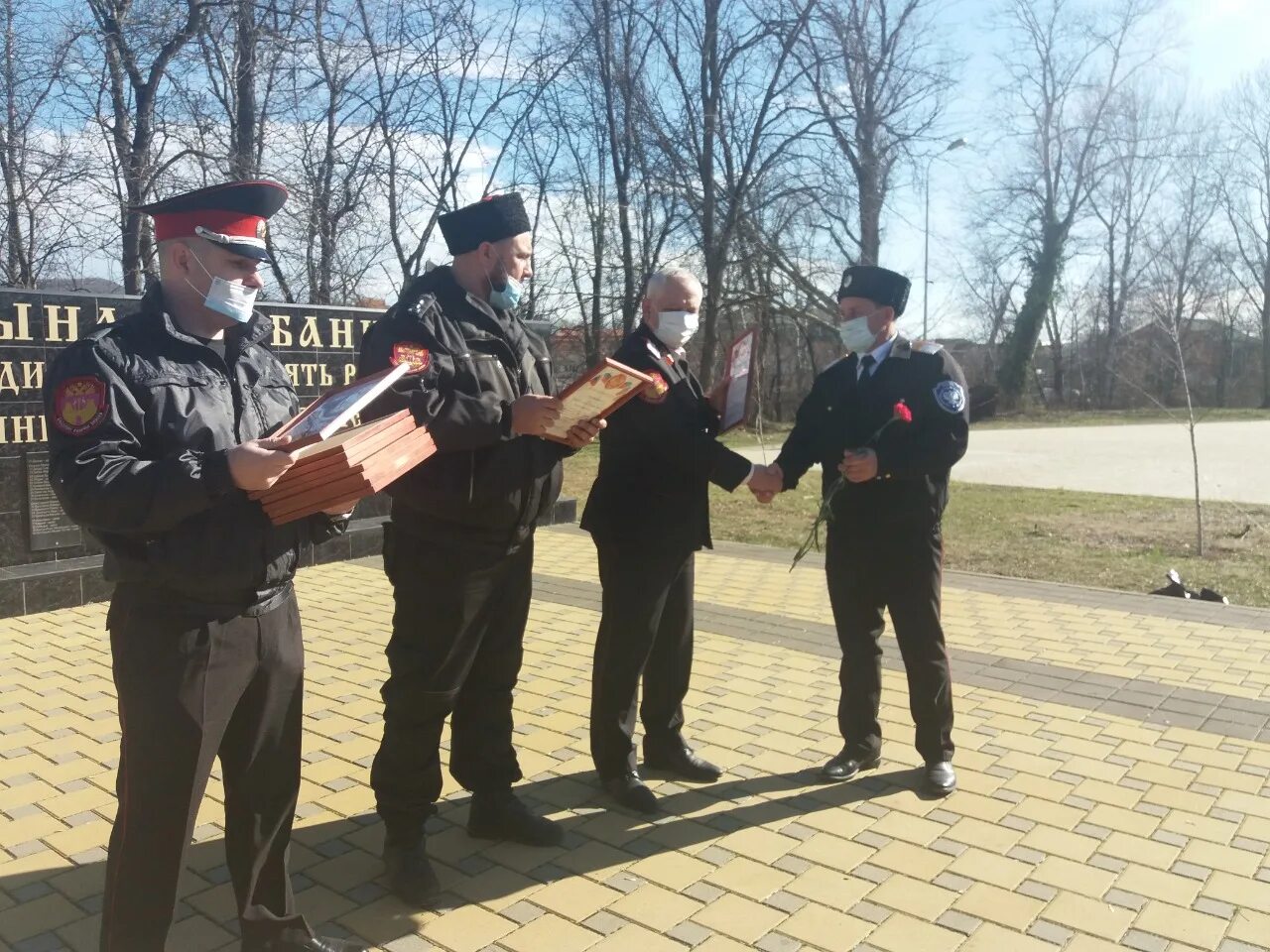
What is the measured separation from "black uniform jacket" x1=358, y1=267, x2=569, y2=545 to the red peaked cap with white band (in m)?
0.54

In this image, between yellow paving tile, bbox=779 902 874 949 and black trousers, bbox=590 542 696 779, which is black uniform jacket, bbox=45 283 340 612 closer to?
black trousers, bbox=590 542 696 779

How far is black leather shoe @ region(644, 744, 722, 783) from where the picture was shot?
13.3 ft

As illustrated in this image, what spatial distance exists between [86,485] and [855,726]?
10.1ft

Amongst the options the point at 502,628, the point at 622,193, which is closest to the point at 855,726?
the point at 502,628

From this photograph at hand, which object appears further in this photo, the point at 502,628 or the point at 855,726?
the point at 855,726

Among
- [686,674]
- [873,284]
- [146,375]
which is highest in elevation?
[873,284]

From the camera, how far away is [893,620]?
406 centimetres

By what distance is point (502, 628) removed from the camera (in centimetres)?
336

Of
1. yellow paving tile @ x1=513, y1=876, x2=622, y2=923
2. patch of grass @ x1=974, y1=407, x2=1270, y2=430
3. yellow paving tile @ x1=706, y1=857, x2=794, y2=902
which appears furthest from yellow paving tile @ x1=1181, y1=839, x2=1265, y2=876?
patch of grass @ x1=974, y1=407, x2=1270, y2=430

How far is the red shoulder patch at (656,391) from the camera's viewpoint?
3536 millimetres

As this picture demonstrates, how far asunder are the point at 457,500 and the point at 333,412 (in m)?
0.78

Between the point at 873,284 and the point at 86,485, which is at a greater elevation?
the point at 873,284

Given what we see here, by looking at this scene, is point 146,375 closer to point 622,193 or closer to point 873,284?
point 873,284

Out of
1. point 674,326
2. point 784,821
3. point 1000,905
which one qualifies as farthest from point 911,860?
point 674,326
